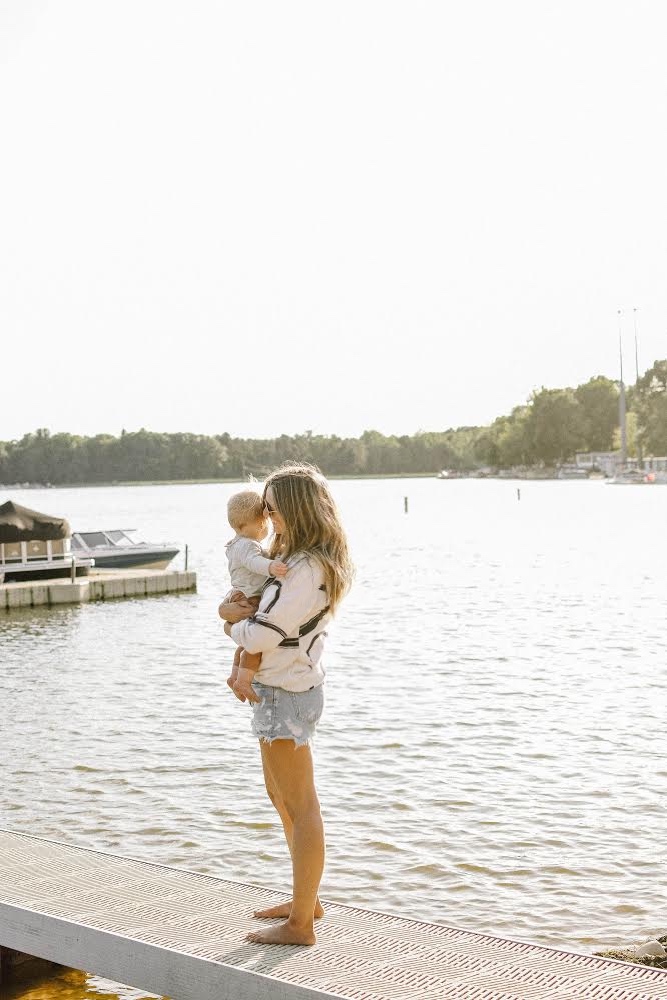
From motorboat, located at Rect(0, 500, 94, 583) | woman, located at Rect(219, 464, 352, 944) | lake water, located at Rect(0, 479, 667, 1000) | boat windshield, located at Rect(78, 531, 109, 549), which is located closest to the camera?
woman, located at Rect(219, 464, 352, 944)

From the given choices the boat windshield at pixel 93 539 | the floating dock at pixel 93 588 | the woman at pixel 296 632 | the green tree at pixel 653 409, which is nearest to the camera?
the woman at pixel 296 632

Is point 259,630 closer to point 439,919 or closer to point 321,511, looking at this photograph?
point 321,511

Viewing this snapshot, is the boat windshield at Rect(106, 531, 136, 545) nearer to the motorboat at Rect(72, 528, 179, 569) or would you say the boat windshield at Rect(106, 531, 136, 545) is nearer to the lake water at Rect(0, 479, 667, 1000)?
the motorboat at Rect(72, 528, 179, 569)

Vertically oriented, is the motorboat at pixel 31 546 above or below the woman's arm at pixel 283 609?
below

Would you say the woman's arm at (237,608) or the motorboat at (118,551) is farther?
the motorboat at (118,551)

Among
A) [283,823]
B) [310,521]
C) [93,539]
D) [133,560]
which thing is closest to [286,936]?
[283,823]

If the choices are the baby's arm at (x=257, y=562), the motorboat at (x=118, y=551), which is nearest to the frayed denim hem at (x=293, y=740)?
the baby's arm at (x=257, y=562)

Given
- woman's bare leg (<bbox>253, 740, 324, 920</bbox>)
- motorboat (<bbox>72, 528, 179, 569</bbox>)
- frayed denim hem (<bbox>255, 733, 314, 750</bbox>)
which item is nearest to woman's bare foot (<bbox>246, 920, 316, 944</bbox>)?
woman's bare leg (<bbox>253, 740, 324, 920</bbox>)

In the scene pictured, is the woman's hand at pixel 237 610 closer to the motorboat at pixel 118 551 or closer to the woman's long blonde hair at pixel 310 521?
the woman's long blonde hair at pixel 310 521

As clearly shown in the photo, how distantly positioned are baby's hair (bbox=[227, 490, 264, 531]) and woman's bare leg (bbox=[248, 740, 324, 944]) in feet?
3.31

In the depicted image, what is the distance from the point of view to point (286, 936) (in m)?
5.58

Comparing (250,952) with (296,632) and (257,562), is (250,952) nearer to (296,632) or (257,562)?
(296,632)

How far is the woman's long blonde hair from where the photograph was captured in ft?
17.5

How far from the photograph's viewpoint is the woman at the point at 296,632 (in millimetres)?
5258
